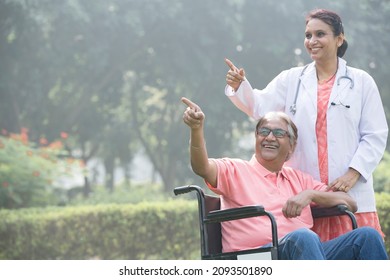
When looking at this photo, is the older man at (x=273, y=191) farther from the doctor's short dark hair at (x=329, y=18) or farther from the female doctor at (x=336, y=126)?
the doctor's short dark hair at (x=329, y=18)

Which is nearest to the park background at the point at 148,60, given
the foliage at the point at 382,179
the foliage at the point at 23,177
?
the foliage at the point at 23,177

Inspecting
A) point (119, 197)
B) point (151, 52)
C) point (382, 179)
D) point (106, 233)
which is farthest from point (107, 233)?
point (151, 52)

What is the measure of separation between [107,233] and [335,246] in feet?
18.7

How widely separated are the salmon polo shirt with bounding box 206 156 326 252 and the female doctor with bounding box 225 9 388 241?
20 cm

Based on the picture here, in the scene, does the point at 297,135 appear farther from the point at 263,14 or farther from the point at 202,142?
the point at 263,14

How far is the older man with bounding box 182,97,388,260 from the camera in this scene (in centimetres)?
335

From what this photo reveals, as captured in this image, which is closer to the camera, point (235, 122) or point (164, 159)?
point (235, 122)

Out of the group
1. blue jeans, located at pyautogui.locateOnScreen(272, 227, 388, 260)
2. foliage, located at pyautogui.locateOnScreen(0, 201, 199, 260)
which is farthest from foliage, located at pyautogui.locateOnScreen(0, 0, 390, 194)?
blue jeans, located at pyautogui.locateOnScreen(272, 227, 388, 260)

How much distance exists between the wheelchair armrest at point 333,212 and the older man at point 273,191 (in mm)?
35

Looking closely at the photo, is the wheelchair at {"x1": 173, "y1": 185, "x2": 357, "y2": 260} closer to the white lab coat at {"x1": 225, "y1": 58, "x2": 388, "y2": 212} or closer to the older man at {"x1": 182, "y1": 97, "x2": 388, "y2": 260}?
the older man at {"x1": 182, "y1": 97, "x2": 388, "y2": 260}

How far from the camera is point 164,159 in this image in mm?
23531

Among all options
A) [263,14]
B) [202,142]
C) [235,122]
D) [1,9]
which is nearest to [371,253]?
[202,142]

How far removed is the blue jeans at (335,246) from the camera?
3.20 meters
